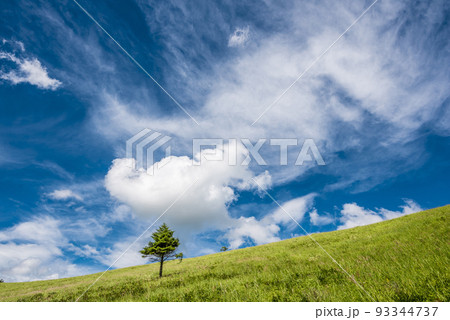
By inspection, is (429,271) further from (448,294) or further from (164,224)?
(164,224)

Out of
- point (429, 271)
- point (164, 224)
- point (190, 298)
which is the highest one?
point (164, 224)

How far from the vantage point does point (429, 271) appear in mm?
4914
